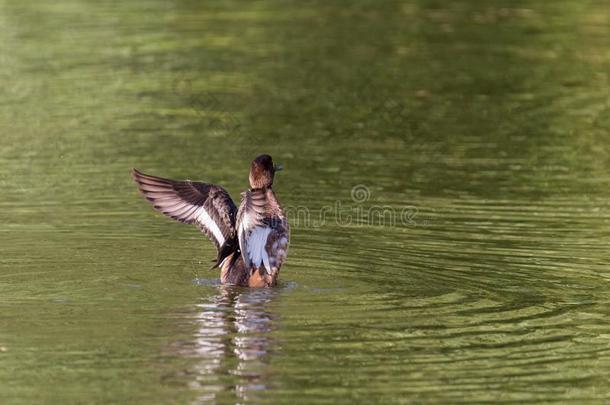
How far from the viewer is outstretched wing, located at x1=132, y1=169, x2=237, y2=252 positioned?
11.7 m

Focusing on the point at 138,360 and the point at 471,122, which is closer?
the point at 138,360

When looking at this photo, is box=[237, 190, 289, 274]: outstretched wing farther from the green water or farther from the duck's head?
the green water

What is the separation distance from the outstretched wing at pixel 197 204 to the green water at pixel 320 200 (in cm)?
44

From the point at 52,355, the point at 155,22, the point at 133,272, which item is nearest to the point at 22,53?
the point at 155,22

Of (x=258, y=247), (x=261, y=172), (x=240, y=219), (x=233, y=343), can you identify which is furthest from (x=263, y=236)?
(x=233, y=343)

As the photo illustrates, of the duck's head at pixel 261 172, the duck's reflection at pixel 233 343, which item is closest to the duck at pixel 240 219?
the duck's head at pixel 261 172

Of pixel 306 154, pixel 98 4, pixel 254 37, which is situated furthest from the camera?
pixel 98 4

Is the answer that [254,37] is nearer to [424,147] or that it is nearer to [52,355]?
[424,147]

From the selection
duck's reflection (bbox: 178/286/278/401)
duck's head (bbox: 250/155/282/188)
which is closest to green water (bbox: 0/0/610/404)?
duck's reflection (bbox: 178/286/278/401)

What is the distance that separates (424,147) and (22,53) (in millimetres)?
8773

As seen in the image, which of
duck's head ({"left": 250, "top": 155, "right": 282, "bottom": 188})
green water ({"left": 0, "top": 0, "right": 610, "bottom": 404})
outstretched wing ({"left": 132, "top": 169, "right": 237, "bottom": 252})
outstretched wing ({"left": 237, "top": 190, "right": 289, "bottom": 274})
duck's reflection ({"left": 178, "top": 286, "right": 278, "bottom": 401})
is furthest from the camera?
outstretched wing ({"left": 132, "top": 169, "right": 237, "bottom": 252})

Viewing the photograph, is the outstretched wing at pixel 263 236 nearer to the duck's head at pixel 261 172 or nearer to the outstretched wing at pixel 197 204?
the duck's head at pixel 261 172

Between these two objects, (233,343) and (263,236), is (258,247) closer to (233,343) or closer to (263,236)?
(263,236)

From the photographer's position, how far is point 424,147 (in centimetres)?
1769
